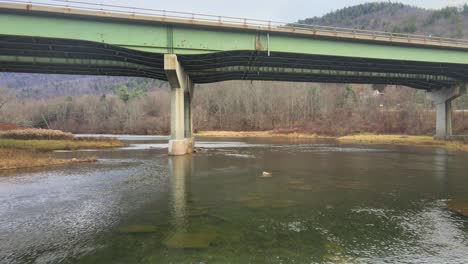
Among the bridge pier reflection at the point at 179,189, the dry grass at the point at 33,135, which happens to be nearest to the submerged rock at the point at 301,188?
the bridge pier reflection at the point at 179,189

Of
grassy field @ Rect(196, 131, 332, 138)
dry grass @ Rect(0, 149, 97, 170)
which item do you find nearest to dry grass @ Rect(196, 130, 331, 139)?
grassy field @ Rect(196, 131, 332, 138)

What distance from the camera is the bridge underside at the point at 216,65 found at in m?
35.6

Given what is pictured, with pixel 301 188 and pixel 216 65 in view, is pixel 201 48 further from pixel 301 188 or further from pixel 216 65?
pixel 301 188

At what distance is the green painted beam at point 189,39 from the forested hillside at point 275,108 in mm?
43042

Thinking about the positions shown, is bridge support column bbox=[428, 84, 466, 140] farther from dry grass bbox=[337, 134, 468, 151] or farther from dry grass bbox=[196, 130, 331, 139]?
dry grass bbox=[196, 130, 331, 139]

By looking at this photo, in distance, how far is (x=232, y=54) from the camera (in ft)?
128

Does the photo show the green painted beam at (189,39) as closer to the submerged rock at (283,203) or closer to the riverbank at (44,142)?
the riverbank at (44,142)

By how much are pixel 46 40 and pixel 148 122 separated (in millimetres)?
104368

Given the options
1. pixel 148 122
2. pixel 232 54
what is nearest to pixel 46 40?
pixel 232 54

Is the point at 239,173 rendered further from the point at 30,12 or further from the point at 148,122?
the point at 148,122

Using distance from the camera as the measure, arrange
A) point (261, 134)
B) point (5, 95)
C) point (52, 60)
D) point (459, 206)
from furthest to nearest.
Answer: point (261, 134) → point (5, 95) → point (52, 60) → point (459, 206)

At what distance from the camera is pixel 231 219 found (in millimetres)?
12430

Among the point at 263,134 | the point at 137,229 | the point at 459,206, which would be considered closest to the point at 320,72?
the point at 459,206

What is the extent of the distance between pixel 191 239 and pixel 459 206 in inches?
491
